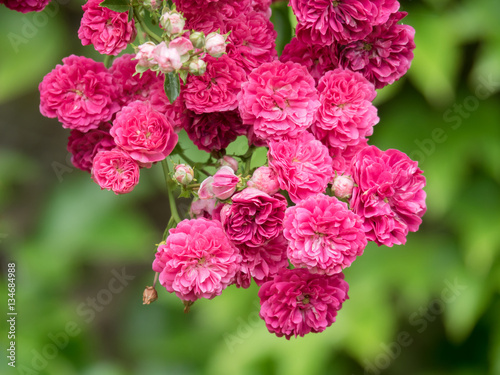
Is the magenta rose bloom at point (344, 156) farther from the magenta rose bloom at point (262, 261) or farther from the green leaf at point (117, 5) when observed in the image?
the green leaf at point (117, 5)

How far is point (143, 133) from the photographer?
649 millimetres

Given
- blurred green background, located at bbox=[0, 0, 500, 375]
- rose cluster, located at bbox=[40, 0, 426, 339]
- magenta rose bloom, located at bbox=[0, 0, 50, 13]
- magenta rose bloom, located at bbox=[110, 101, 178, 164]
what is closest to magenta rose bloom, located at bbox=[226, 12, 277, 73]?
rose cluster, located at bbox=[40, 0, 426, 339]

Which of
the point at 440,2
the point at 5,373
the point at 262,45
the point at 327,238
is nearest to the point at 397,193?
the point at 327,238

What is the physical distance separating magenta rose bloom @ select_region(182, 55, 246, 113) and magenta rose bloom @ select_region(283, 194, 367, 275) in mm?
132

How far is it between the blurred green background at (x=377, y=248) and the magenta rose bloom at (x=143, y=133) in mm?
923

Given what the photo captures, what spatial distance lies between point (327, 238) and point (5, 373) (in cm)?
89

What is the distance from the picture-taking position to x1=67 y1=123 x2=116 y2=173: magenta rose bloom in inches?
28.1

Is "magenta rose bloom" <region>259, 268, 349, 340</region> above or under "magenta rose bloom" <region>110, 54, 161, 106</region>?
under

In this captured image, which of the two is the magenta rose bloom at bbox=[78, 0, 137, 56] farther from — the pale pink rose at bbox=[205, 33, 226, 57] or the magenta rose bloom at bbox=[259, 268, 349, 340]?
the magenta rose bloom at bbox=[259, 268, 349, 340]

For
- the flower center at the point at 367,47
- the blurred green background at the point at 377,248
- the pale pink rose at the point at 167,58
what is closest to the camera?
the pale pink rose at the point at 167,58

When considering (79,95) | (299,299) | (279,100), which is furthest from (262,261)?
(79,95)

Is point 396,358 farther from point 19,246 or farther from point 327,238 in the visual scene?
point 327,238

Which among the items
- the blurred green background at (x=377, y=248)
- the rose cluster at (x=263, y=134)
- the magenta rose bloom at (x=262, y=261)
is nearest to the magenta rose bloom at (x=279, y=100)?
the rose cluster at (x=263, y=134)

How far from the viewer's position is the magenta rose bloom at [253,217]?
625 millimetres
